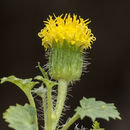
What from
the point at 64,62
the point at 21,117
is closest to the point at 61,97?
the point at 64,62

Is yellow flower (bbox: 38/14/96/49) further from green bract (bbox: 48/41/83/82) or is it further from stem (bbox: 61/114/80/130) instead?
stem (bbox: 61/114/80/130)

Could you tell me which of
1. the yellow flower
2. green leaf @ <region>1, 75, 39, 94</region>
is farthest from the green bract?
green leaf @ <region>1, 75, 39, 94</region>

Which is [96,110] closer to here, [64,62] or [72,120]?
[72,120]

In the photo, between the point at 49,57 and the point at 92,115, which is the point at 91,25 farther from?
the point at 92,115

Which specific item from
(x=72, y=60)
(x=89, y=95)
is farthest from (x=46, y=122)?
(x=89, y=95)

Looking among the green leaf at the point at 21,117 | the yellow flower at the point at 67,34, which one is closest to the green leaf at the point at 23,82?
the green leaf at the point at 21,117

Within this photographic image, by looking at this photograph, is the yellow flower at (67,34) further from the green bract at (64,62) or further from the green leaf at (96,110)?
the green leaf at (96,110)

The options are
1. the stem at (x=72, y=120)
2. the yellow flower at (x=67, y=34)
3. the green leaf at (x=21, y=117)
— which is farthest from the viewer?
the yellow flower at (x=67, y=34)
